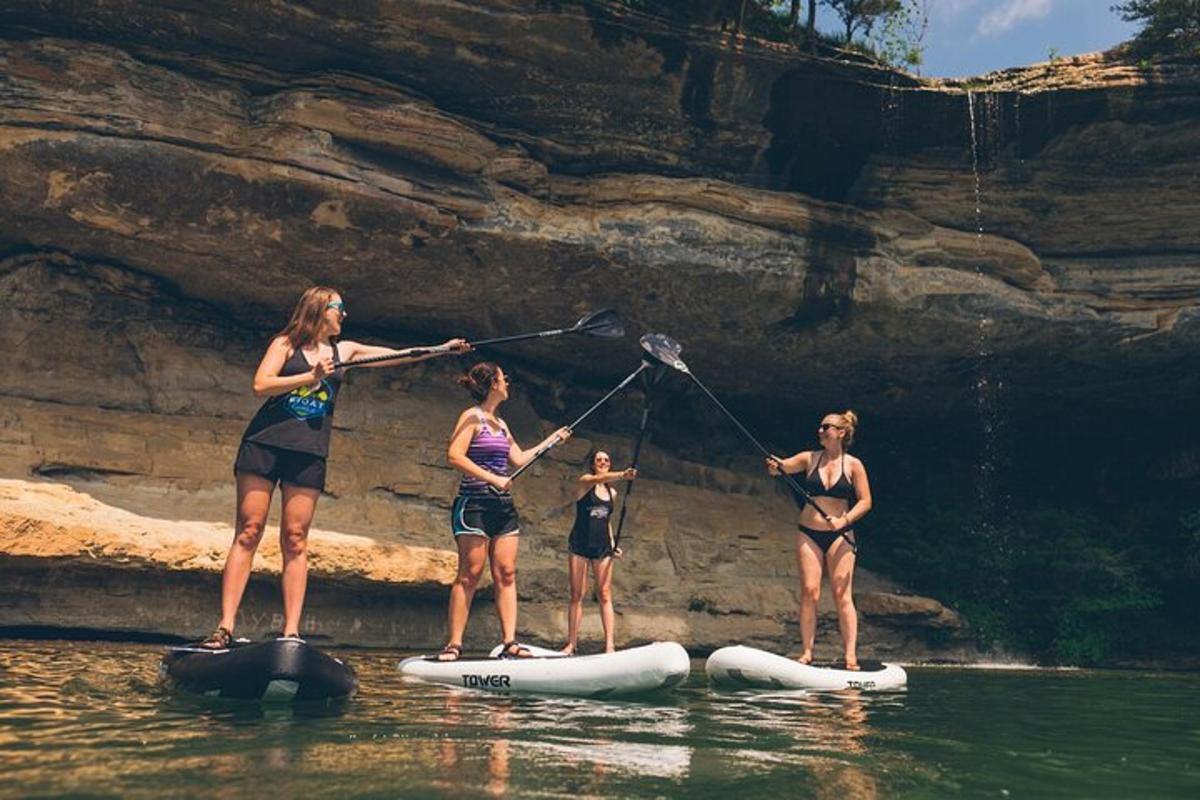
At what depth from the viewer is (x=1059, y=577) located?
14305 mm

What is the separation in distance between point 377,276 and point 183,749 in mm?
8938

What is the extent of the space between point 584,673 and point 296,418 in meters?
2.36

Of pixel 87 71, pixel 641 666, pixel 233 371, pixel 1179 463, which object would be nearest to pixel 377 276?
pixel 233 371

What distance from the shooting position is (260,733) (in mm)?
4422

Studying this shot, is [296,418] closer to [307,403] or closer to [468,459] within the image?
[307,403]

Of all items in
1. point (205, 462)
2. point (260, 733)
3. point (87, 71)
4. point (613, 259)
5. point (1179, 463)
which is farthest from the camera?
point (1179, 463)

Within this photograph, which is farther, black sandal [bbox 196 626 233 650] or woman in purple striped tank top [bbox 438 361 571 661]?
woman in purple striped tank top [bbox 438 361 571 661]

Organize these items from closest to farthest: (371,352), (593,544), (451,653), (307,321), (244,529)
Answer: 1. (244,529)
2. (307,321)
3. (371,352)
4. (451,653)
5. (593,544)

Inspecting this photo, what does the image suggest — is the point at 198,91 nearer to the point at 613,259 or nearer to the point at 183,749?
the point at 613,259

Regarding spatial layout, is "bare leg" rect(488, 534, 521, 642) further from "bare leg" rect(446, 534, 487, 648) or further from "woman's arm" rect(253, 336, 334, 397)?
"woman's arm" rect(253, 336, 334, 397)

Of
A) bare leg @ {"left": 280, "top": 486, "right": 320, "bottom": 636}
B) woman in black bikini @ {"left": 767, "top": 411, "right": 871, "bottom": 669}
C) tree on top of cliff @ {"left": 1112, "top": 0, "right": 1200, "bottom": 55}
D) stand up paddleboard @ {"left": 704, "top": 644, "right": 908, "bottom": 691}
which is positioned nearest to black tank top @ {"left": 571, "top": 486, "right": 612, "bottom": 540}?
woman in black bikini @ {"left": 767, "top": 411, "right": 871, "bottom": 669}

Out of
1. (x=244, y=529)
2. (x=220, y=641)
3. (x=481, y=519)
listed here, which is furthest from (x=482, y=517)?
(x=220, y=641)

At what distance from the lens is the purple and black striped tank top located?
7301 mm

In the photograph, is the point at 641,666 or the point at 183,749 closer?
the point at 183,749
